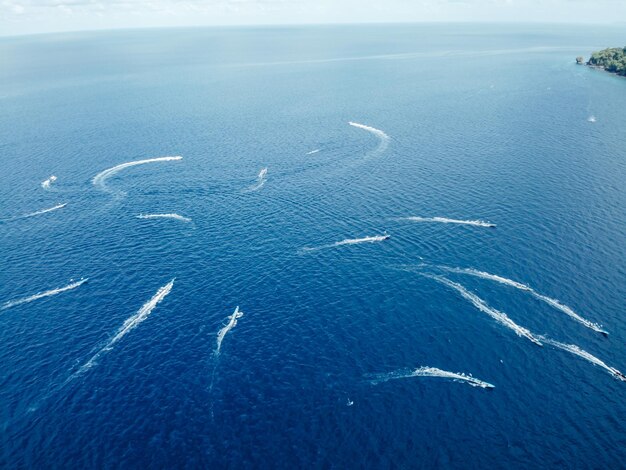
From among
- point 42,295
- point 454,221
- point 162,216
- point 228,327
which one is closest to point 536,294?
point 454,221

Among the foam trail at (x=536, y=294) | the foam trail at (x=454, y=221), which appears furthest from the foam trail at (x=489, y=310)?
the foam trail at (x=454, y=221)

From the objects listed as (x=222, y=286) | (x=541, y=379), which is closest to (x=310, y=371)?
(x=222, y=286)

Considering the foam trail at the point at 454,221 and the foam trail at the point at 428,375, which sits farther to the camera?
the foam trail at the point at 454,221

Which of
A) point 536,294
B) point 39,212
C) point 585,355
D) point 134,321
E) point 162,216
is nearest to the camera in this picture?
point 585,355

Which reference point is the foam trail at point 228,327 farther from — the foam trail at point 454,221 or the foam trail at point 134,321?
the foam trail at point 454,221

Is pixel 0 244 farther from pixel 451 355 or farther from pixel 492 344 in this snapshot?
pixel 492 344

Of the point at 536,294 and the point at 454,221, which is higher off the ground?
the point at 536,294

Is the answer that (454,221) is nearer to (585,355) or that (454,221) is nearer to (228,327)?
(585,355)
